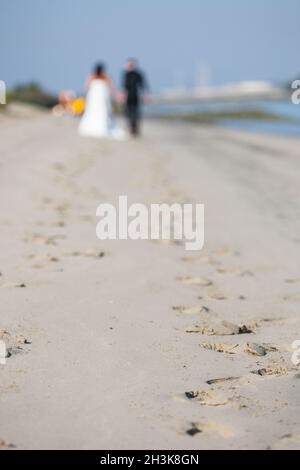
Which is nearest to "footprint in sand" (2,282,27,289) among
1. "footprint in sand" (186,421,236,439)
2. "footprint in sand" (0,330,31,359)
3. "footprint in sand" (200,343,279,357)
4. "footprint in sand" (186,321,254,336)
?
"footprint in sand" (0,330,31,359)

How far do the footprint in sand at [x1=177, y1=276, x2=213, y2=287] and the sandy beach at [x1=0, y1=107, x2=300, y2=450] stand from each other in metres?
0.01

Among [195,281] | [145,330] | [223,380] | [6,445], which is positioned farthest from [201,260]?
[6,445]

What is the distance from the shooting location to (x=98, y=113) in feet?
66.5

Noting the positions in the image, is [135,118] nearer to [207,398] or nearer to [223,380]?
[223,380]

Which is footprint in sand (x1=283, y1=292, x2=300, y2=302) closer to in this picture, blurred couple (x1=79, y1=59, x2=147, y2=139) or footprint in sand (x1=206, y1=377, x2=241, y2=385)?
footprint in sand (x1=206, y1=377, x2=241, y2=385)

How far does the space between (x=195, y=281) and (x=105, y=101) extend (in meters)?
15.6

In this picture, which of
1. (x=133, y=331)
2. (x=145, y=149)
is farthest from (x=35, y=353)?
(x=145, y=149)

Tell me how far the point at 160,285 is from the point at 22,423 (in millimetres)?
2193

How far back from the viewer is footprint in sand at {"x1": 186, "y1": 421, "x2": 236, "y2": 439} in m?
2.76

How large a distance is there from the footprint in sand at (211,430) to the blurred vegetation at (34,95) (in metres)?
44.8

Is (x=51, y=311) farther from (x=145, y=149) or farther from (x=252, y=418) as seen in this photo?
(x=145, y=149)

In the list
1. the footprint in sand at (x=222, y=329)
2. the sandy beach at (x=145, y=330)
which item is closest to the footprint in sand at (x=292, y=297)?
the sandy beach at (x=145, y=330)

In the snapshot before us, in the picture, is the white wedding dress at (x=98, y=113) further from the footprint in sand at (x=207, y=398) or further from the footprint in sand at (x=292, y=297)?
the footprint in sand at (x=207, y=398)

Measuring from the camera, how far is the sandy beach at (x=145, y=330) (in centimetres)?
280
